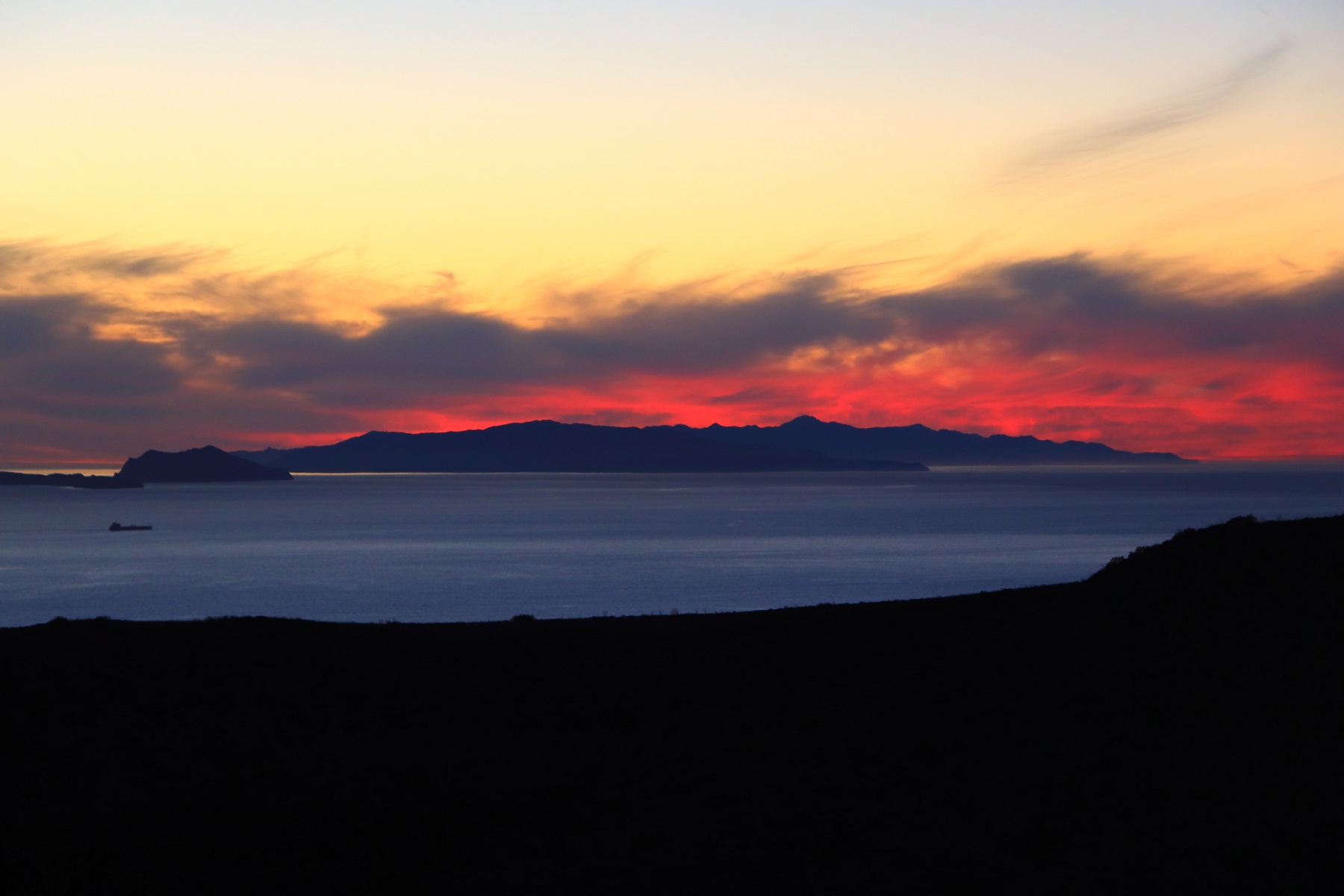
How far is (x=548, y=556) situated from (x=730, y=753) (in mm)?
69383

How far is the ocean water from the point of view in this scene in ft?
182

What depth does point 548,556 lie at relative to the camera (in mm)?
82188

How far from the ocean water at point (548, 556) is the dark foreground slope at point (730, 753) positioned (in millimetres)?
23139

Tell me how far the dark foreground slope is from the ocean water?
23.1 metres

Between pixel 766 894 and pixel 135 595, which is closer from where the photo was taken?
pixel 766 894

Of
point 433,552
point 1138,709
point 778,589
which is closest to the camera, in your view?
point 1138,709

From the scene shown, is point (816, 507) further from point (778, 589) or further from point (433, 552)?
point (778, 589)

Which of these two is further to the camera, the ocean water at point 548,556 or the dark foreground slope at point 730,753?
the ocean water at point 548,556

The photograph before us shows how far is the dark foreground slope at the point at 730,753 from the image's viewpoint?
10.0 metres

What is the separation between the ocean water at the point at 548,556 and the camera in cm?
5544

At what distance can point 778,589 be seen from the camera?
194 ft

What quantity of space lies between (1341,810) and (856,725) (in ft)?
17.6

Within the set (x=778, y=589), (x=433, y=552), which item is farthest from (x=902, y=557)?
(x=433, y=552)

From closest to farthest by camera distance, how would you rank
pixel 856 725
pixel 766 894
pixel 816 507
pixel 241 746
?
pixel 766 894
pixel 856 725
pixel 241 746
pixel 816 507
